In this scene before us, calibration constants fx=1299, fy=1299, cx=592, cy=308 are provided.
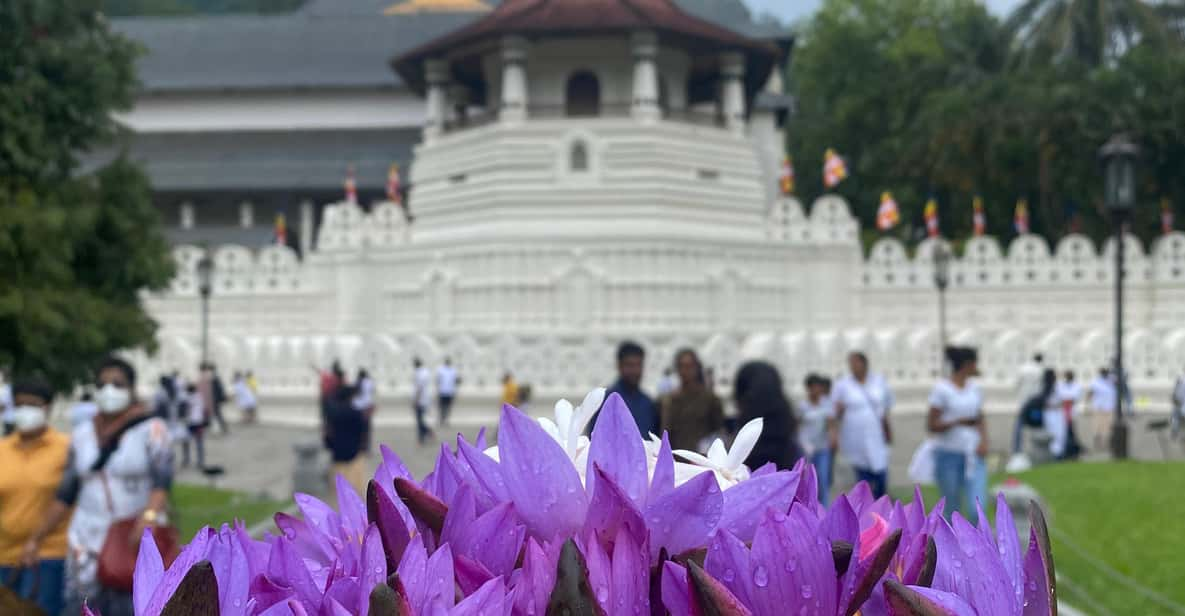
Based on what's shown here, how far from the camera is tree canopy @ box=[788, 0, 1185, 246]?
3428cm

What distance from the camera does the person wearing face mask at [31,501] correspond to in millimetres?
6055

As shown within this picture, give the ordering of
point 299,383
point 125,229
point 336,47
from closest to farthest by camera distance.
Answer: point 125,229, point 299,383, point 336,47

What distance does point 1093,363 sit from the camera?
23.6m

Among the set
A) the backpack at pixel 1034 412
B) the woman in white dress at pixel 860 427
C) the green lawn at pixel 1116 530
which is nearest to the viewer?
the green lawn at pixel 1116 530

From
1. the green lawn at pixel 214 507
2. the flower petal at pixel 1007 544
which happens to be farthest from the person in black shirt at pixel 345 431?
the flower petal at pixel 1007 544

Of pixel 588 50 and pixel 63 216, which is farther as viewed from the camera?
pixel 588 50

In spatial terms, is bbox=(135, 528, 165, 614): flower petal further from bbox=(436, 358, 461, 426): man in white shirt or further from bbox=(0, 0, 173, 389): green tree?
bbox=(436, 358, 461, 426): man in white shirt

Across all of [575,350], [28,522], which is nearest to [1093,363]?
[575,350]

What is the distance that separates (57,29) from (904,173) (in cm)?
3339

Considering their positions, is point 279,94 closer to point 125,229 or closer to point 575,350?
point 575,350

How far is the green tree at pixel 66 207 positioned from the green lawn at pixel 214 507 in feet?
5.18

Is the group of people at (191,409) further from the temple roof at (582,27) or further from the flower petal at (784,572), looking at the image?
the flower petal at (784,572)

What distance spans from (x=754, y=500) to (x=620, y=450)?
0.14 m

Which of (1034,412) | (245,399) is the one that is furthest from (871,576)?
(245,399)
